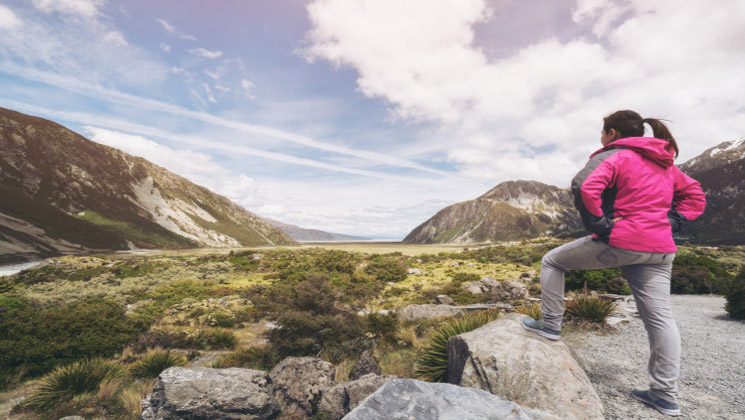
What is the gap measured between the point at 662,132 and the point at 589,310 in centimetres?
637

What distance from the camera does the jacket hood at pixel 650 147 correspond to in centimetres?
326

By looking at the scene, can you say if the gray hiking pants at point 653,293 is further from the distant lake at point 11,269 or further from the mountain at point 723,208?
the mountain at point 723,208

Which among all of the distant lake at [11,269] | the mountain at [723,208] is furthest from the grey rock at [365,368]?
the mountain at [723,208]

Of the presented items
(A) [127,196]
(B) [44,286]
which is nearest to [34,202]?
(A) [127,196]

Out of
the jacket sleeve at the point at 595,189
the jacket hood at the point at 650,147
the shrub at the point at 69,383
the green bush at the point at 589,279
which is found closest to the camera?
the jacket sleeve at the point at 595,189

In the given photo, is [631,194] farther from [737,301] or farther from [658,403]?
[737,301]

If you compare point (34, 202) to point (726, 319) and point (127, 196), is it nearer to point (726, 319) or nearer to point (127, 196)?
point (127, 196)

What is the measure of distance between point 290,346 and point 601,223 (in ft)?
28.3

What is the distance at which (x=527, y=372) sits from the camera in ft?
12.6

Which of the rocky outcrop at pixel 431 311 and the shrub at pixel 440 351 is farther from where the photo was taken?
the rocky outcrop at pixel 431 311

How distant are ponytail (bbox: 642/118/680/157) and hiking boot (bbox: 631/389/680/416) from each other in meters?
2.92

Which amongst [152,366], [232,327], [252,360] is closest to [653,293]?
[252,360]

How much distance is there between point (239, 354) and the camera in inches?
358

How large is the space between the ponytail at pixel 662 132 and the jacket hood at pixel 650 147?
36cm
